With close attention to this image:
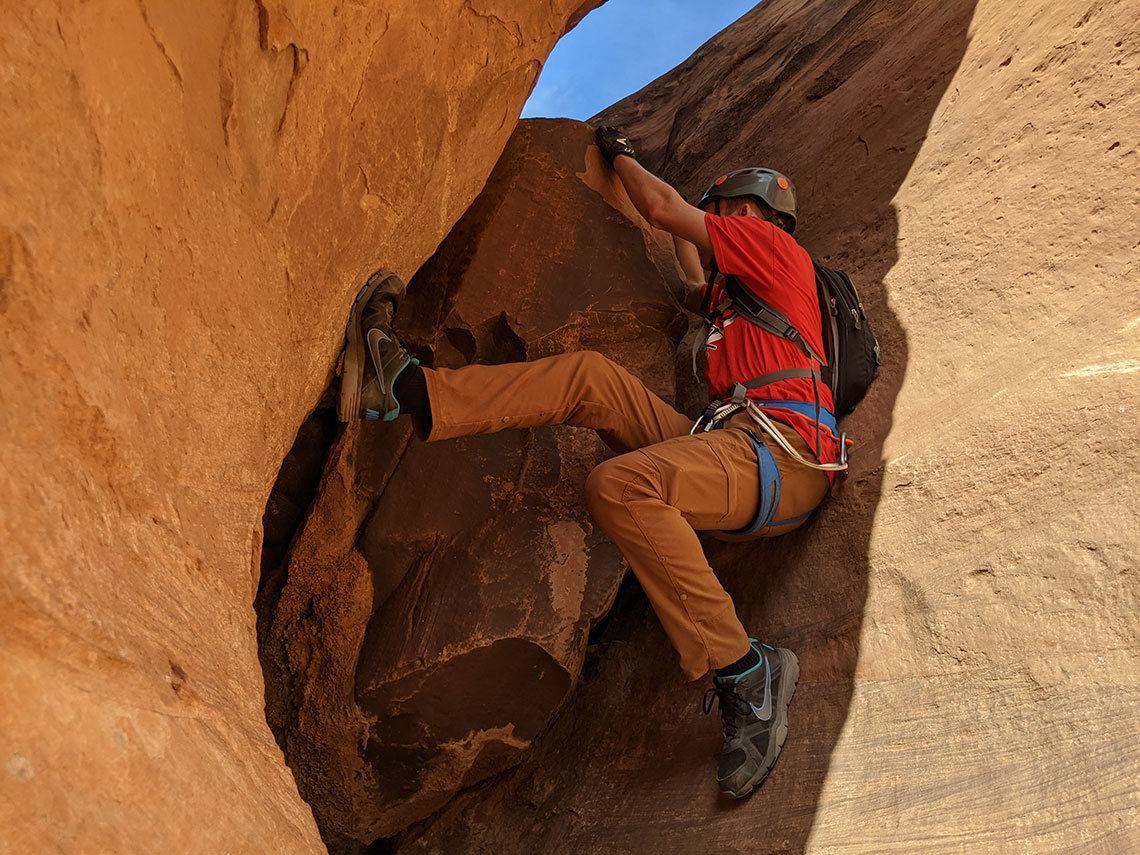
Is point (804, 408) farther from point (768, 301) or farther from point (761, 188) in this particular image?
point (761, 188)

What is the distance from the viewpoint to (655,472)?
2896 millimetres

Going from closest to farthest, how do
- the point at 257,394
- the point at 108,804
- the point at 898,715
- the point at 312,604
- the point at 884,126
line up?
the point at 108,804
the point at 257,394
the point at 898,715
the point at 312,604
the point at 884,126

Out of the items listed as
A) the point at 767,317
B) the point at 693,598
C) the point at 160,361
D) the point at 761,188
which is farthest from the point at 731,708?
the point at 761,188

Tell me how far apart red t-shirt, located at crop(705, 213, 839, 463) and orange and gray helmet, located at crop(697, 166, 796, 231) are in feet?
1.33

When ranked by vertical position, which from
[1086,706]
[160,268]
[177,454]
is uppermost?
[160,268]

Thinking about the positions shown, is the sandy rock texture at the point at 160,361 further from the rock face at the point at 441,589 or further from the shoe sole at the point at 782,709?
the shoe sole at the point at 782,709

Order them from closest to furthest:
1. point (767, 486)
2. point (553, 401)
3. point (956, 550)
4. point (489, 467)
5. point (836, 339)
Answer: point (956, 550) → point (767, 486) → point (553, 401) → point (836, 339) → point (489, 467)

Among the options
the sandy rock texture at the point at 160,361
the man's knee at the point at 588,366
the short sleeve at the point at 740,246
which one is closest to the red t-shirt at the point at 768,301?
the short sleeve at the point at 740,246

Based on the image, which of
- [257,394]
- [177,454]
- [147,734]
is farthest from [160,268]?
[147,734]

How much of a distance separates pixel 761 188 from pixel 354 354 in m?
1.96

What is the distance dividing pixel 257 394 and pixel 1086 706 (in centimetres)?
221

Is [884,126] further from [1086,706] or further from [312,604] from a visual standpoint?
[312,604]

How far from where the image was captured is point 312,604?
3.40 meters

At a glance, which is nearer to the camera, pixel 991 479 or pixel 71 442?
pixel 71 442
